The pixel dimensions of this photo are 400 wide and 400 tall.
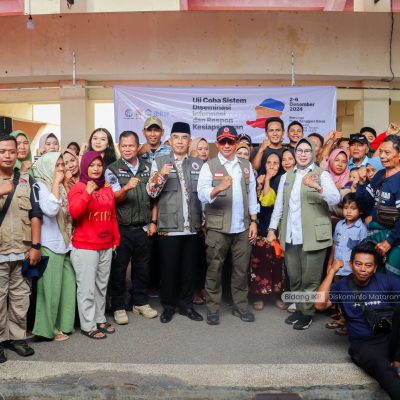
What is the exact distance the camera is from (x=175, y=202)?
459cm

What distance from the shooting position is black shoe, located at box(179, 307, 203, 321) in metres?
4.67

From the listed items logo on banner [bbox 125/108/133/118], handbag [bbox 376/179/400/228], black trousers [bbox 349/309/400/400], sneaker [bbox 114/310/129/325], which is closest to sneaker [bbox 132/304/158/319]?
sneaker [bbox 114/310/129/325]

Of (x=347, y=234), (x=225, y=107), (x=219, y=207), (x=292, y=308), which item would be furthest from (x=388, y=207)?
(x=225, y=107)

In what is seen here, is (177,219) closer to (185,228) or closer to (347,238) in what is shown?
(185,228)

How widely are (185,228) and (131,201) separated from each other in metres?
0.58

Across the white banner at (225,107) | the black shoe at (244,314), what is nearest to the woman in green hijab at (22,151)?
the white banner at (225,107)

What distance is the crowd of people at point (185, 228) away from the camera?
3812 millimetres

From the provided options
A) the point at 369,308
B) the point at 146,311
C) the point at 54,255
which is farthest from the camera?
the point at 146,311

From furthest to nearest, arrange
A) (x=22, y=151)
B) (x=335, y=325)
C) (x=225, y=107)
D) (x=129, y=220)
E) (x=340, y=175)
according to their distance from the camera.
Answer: (x=225, y=107)
(x=340, y=175)
(x=22, y=151)
(x=129, y=220)
(x=335, y=325)

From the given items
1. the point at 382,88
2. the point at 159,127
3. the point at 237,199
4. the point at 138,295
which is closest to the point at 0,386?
the point at 138,295

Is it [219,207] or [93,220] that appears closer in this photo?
[93,220]

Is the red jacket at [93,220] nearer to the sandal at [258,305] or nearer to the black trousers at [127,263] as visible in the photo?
the black trousers at [127,263]

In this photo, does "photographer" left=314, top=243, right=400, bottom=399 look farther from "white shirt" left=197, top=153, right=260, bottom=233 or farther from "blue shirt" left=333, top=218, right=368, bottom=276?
"white shirt" left=197, top=153, right=260, bottom=233

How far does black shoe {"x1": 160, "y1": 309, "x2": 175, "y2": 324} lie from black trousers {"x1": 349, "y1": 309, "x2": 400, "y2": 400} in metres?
1.81
